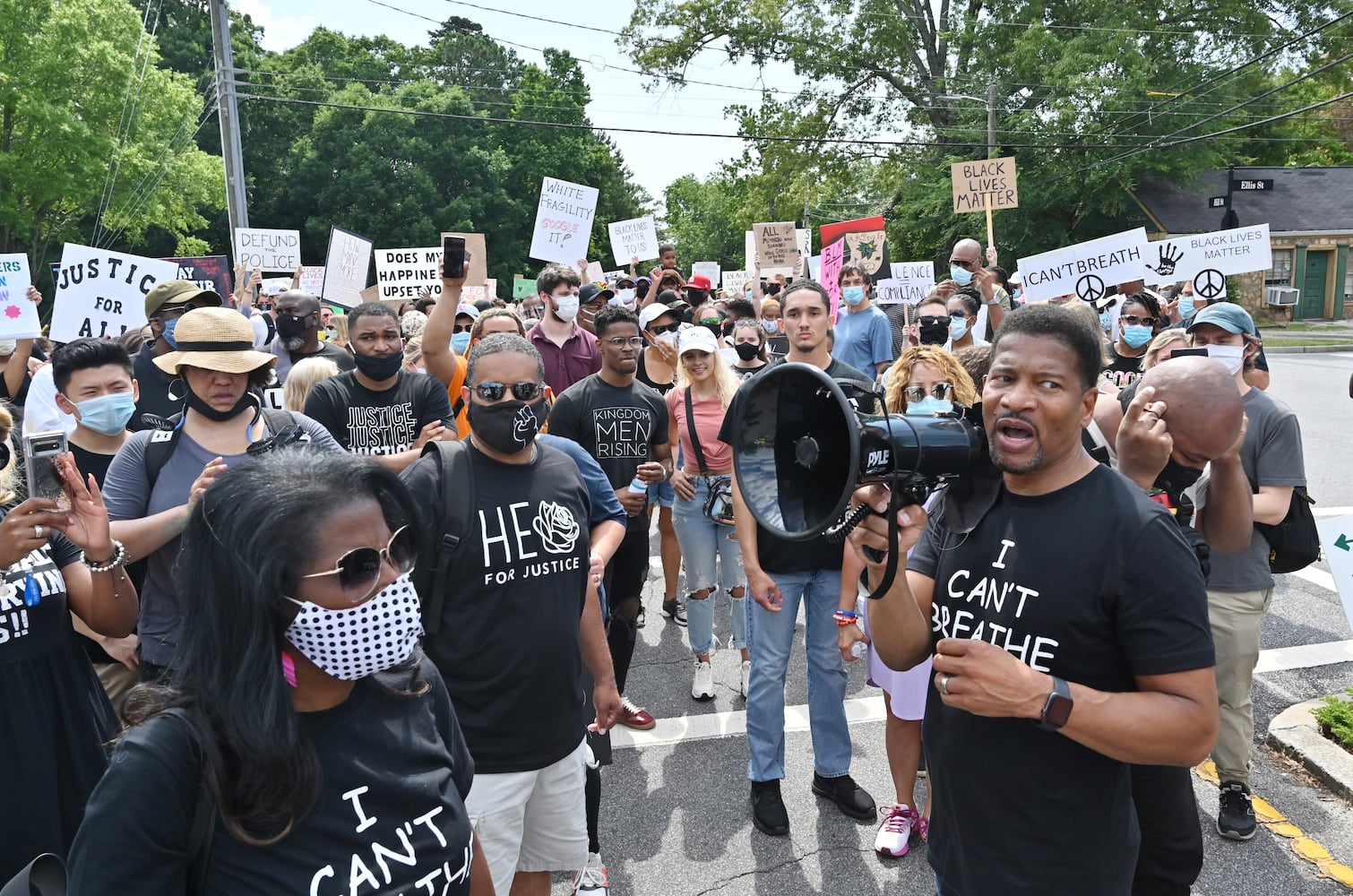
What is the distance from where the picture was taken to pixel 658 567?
7.53 metres

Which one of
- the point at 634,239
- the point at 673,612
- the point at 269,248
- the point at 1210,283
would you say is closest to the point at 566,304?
the point at 673,612

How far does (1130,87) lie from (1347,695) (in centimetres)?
2377

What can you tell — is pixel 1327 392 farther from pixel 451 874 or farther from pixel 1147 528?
pixel 451 874

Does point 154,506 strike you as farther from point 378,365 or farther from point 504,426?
point 378,365

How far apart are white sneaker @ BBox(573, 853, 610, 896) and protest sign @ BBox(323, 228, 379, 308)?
737cm

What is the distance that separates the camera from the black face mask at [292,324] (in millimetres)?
6008

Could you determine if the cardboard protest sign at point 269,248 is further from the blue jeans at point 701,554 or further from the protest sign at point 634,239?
the blue jeans at point 701,554

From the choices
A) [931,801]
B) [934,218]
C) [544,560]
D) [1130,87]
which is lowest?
[931,801]

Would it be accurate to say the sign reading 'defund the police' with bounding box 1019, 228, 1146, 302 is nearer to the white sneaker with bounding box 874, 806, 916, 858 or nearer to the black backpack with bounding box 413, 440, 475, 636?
the white sneaker with bounding box 874, 806, 916, 858

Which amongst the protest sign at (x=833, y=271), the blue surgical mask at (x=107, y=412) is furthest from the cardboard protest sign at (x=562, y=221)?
the blue surgical mask at (x=107, y=412)

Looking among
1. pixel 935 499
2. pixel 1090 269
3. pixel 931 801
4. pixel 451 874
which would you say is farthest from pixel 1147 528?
pixel 1090 269

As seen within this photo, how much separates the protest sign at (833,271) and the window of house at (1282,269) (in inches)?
1311

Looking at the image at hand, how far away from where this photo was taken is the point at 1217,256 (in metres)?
8.01

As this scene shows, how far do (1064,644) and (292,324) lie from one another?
5.39 m
